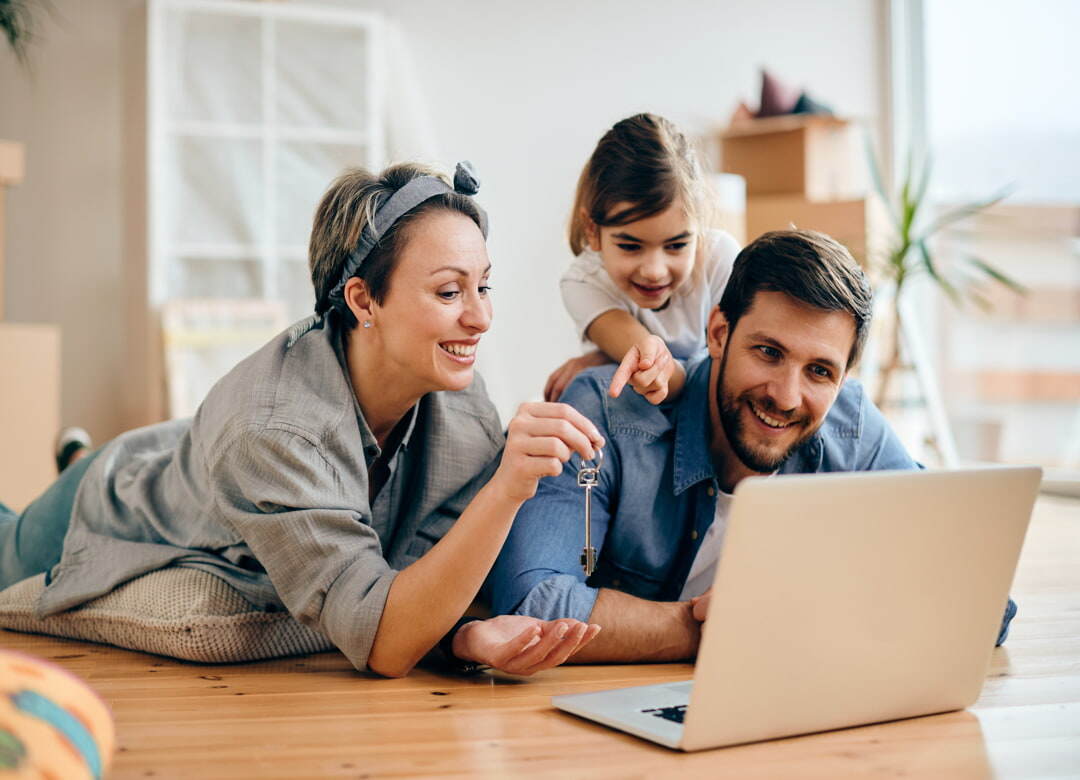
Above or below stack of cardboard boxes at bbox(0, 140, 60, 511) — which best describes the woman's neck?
above

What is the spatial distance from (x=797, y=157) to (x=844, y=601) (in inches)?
151

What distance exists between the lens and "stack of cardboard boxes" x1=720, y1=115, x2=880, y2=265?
466cm

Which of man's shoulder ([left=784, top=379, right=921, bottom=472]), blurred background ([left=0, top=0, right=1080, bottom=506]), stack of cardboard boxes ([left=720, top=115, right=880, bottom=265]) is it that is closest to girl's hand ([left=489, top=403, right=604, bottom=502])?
man's shoulder ([left=784, top=379, right=921, bottom=472])

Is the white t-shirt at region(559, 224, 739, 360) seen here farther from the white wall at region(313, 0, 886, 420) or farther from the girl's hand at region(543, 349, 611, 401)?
the white wall at region(313, 0, 886, 420)

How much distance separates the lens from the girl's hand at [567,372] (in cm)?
218

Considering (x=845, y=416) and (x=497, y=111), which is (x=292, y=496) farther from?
(x=497, y=111)

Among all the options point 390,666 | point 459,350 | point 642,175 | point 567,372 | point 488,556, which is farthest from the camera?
point 567,372

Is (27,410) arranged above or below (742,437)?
below

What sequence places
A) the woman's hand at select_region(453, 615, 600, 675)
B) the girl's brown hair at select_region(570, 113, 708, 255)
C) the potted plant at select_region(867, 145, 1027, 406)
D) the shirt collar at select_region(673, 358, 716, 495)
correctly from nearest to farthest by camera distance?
the woman's hand at select_region(453, 615, 600, 675) → the shirt collar at select_region(673, 358, 716, 495) → the girl's brown hair at select_region(570, 113, 708, 255) → the potted plant at select_region(867, 145, 1027, 406)

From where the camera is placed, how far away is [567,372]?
2230 mm

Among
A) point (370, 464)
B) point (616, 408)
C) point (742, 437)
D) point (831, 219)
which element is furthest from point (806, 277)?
point (831, 219)

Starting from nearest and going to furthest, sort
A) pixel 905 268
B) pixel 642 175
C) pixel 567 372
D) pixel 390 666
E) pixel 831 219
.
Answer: pixel 390 666 → pixel 642 175 → pixel 567 372 → pixel 905 268 → pixel 831 219

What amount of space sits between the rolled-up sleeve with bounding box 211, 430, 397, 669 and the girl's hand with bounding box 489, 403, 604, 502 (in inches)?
9.9

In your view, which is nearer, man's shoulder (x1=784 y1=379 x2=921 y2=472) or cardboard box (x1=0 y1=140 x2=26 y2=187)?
man's shoulder (x1=784 y1=379 x2=921 y2=472)
